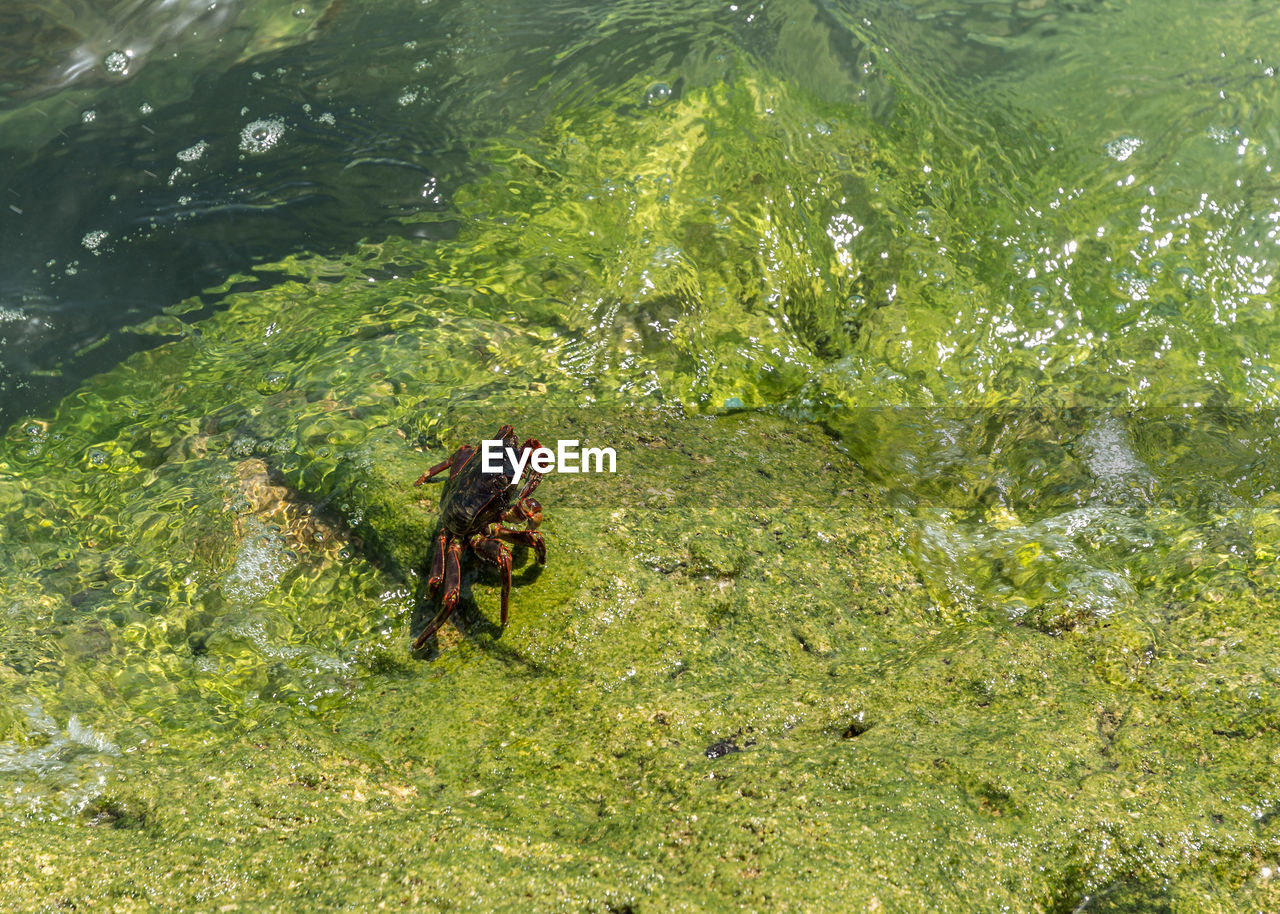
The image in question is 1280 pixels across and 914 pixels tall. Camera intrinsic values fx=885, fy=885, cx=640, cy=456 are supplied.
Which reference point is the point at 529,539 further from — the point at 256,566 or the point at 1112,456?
the point at 1112,456

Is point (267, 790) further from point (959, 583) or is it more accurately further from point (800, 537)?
point (959, 583)

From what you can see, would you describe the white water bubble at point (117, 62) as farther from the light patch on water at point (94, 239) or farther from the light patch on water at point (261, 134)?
the light patch on water at point (94, 239)

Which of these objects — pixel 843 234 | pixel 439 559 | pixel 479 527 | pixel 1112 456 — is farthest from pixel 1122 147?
pixel 439 559

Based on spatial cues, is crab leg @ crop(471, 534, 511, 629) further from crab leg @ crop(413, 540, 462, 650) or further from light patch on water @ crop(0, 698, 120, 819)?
light patch on water @ crop(0, 698, 120, 819)

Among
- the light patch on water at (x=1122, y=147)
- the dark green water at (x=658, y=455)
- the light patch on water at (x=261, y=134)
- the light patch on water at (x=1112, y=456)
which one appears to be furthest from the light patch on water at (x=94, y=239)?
the light patch on water at (x=1122, y=147)

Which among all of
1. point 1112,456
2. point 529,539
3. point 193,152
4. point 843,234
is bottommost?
point 1112,456

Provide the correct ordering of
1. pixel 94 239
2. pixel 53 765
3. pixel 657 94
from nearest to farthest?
1. pixel 53 765
2. pixel 657 94
3. pixel 94 239
